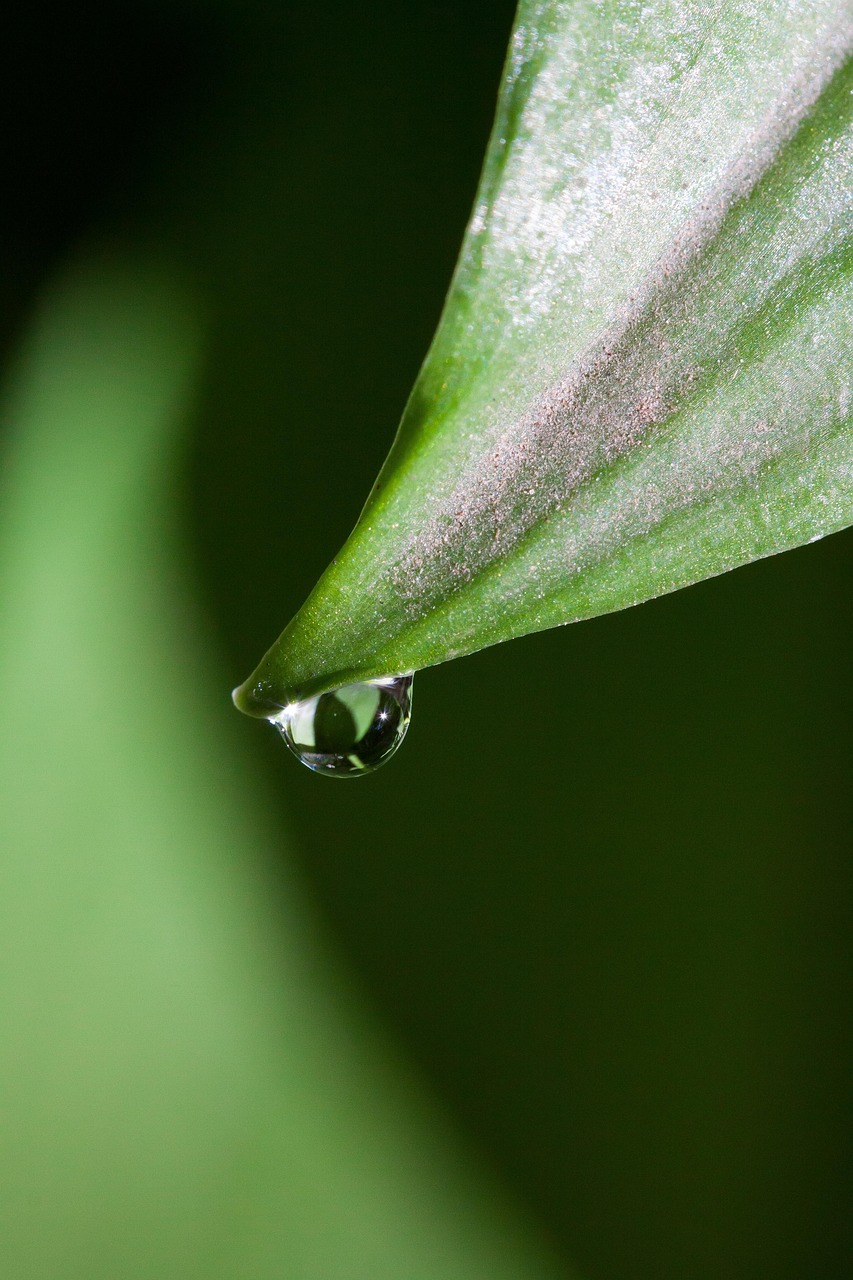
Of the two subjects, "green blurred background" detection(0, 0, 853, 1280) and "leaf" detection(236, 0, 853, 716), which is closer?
"leaf" detection(236, 0, 853, 716)

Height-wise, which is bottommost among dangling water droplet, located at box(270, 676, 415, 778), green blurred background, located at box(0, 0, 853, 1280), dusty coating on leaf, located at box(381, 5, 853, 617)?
green blurred background, located at box(0, 0, 853, 1280)

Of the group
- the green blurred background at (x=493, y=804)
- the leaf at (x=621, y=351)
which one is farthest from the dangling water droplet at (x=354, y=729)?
the green blurred background at (x=493, y=804)

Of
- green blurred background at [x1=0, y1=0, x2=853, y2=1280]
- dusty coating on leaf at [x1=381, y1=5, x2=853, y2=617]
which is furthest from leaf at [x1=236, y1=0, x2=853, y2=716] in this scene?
green blurred background at [x1=0, y1=0, x2=853, y2=1280]

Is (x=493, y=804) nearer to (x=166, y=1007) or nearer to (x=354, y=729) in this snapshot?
(x=166, y=1007)

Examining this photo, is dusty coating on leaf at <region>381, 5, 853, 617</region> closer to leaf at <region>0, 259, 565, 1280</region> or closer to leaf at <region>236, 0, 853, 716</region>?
leaf at <region>236, 0, 853, 716</region>

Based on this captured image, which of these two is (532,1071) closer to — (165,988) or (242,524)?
(165,988)

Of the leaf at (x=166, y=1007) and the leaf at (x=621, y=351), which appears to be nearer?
the leaf at (x=621, y=351)

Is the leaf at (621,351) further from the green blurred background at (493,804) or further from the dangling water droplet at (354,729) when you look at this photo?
the green blurred background at (493,804)
